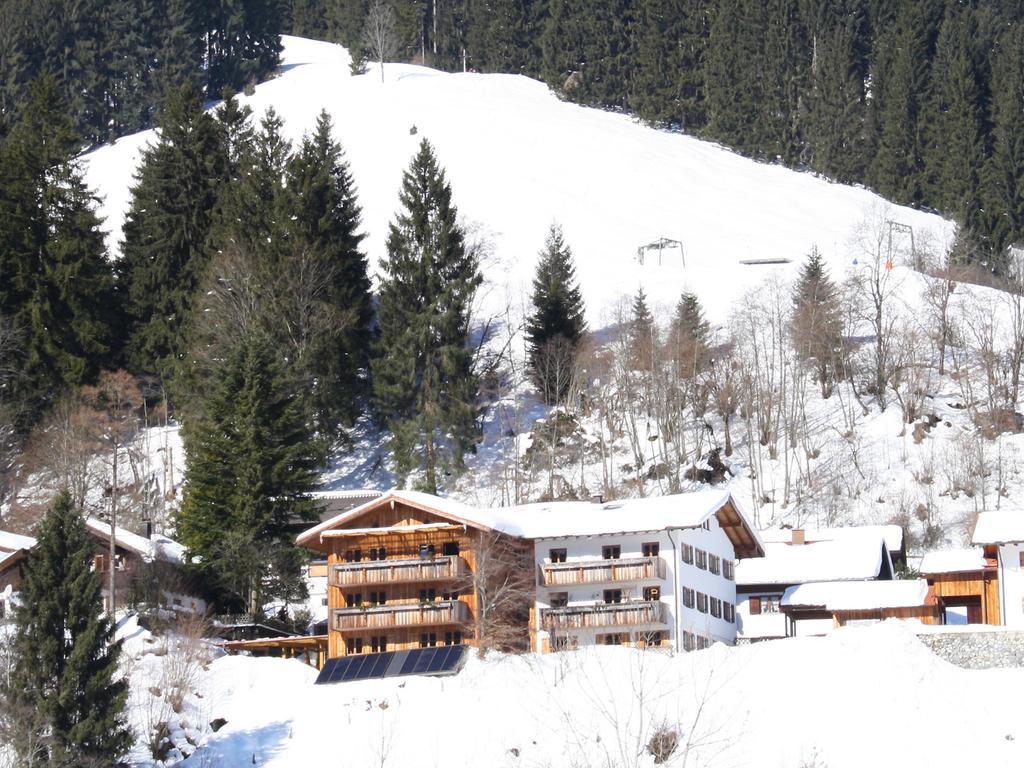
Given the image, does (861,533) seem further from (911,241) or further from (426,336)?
(911,241)

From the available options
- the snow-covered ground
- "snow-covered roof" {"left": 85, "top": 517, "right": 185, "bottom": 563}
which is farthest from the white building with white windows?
"snow-covered roof" {"left": 85, "top": 517, "right": 185, "bottom": 563}

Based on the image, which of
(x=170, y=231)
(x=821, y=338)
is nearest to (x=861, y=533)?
(x=821, y=338)

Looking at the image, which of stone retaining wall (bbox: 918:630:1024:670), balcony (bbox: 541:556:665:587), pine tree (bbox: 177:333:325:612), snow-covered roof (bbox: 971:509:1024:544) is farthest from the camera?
pine tree (bbox: 177:333:325:612)

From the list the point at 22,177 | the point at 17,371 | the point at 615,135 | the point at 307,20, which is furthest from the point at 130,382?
the point at 307,20

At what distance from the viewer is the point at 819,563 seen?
5597 cm

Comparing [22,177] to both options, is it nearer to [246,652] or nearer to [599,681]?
[246,652]

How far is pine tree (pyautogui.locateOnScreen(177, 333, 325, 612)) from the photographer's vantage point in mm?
53219

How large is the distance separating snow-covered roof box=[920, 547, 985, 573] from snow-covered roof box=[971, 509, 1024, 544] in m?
1.55

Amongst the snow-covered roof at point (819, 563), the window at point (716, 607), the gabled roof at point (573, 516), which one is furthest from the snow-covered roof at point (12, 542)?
the snow-covered roof at point (819, 563)

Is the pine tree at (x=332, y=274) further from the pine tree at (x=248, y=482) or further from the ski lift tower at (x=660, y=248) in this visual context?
the ski lift tower at (x=660, y=248)

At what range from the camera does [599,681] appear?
40.8m

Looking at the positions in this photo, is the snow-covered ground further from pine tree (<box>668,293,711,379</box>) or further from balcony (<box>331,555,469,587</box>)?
pine tree (<box>668,293,711,379</box>)

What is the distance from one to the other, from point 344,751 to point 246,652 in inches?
445

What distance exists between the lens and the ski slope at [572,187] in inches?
3839
